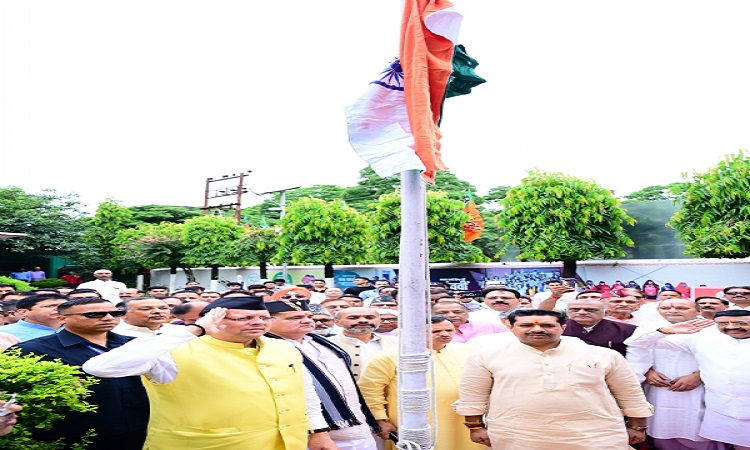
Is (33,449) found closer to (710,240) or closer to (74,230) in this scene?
(710,240)

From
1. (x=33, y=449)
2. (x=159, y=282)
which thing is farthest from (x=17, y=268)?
(x=33, y=449)

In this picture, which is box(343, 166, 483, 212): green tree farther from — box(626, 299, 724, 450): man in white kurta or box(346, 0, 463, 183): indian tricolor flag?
box(346, 0, 463, 183): indian tricolor flag

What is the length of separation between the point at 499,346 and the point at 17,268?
28.8 meters

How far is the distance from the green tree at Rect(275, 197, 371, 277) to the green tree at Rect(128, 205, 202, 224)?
Answer: 74.6ft

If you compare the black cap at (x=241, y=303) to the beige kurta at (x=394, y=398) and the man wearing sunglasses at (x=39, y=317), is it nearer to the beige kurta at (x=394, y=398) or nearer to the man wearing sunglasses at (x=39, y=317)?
the beige kurta at (x=394, y=398)

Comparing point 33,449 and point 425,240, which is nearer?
point 33,449

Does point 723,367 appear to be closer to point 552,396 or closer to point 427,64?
point 552,396

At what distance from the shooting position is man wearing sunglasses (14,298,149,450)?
10.5 ft

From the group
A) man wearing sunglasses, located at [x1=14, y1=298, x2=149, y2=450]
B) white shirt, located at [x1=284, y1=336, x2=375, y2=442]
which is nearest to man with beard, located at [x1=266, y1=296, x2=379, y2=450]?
white shirt, located at [x1=284, y1=336, x2=375, y2=442]

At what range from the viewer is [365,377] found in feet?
14.3

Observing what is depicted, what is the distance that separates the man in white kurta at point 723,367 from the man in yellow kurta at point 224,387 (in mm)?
2886

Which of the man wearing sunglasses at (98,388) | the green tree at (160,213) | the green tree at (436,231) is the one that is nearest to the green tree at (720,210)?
the green tree at (436,231)

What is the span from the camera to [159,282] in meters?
29.6

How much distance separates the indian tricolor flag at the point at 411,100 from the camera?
2.93 m
